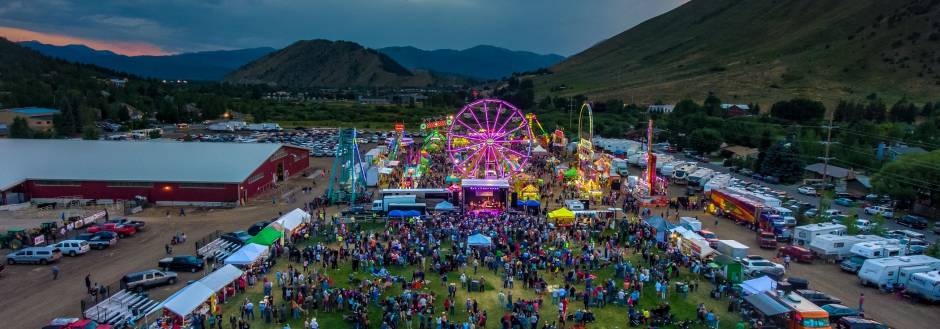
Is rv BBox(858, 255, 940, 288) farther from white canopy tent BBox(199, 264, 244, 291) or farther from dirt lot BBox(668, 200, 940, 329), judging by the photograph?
white canopy tent BBox(199, 264, 244, 291)

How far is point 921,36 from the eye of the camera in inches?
4151

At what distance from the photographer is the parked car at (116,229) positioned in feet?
101

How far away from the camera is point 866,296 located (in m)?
22.7

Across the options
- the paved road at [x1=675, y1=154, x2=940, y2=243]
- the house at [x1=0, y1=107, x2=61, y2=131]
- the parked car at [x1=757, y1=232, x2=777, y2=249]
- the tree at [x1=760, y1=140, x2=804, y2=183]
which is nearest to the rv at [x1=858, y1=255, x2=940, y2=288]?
the parked car at [x1=757, y1=232, x2=777, y2=249]

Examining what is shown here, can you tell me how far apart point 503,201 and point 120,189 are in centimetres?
2489

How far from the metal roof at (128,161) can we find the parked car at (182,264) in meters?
13.8

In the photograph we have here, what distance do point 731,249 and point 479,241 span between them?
36.2ft

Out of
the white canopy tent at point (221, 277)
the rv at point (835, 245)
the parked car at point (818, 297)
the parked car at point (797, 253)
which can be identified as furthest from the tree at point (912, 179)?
the white canopy tent at point (221, 277)

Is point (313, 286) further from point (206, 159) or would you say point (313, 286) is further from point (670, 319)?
point (206, 159)

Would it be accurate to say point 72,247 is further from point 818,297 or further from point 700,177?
point 700,177

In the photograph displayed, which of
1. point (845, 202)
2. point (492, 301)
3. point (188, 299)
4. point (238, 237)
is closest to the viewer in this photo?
point (188, 299)

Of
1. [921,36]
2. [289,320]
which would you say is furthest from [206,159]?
[921,36]

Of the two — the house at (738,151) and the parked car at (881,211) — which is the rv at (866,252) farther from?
the house at (738,151)

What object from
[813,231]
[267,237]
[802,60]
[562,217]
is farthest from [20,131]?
[802,60]
